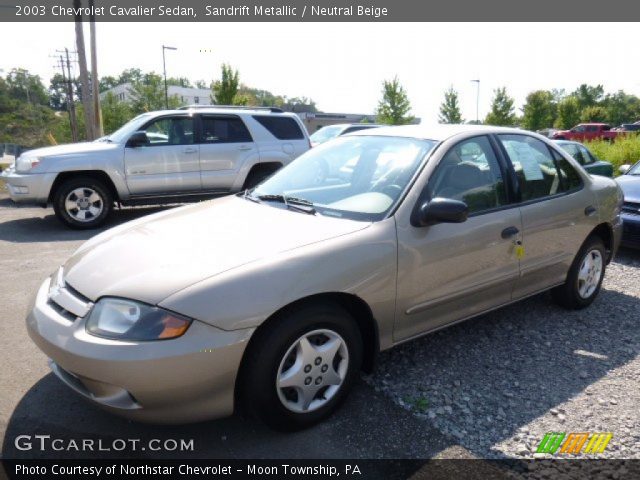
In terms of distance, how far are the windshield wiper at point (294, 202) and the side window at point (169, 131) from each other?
5344 mm

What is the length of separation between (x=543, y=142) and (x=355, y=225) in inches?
87.4

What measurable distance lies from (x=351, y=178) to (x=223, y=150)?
18.2 ft

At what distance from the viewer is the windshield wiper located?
3.16 meters

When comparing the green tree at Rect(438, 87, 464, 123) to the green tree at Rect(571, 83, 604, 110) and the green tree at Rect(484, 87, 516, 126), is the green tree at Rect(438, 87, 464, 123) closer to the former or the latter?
the green tree at Rect(484, 87, 516, 126)

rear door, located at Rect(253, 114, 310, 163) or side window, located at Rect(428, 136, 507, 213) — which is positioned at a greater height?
rear door, located at Rect(253, 114, 310, 163)

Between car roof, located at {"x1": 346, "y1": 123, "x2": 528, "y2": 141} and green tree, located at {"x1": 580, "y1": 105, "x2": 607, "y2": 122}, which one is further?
green tree, located at {"x1": 580, "y1": 105, "x2": 607, "y2": 122}

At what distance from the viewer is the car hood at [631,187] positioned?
6.33 metres

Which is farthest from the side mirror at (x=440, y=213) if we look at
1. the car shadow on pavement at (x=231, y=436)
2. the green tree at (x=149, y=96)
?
the green tree at (x=149, y=96)

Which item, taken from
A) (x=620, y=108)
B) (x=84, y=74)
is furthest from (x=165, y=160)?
(x=620, y=108)

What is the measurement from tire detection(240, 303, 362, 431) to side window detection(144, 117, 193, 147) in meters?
6.45

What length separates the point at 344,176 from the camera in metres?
3.56

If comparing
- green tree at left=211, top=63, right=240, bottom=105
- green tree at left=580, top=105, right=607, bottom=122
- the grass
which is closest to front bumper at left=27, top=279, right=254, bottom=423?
the grass

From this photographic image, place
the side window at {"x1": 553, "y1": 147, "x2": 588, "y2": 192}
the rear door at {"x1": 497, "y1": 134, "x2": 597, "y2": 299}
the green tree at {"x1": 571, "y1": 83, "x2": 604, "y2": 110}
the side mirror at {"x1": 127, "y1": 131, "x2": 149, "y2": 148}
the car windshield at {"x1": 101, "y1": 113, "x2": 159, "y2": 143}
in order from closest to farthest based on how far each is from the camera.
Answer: the rear door at {"x1": 497, "y1": 134, "x2": 597, "y2": 299}, the side window at {"x1": 553, "y1": 147, "x2": 588, "y2": 192}, the side mirror at {"x1": 127, "y1": 131, "x2": 149, "y2": 148}, the car windshield at {"x1": 101, "y1": 113, "x2": 159, "y2": 143}, the green tree at {"x1": 571, "y1": 83, "x2": 604, "y2": 110}

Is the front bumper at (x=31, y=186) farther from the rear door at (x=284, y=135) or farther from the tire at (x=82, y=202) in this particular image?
the rear door at (x=284, y=135)
